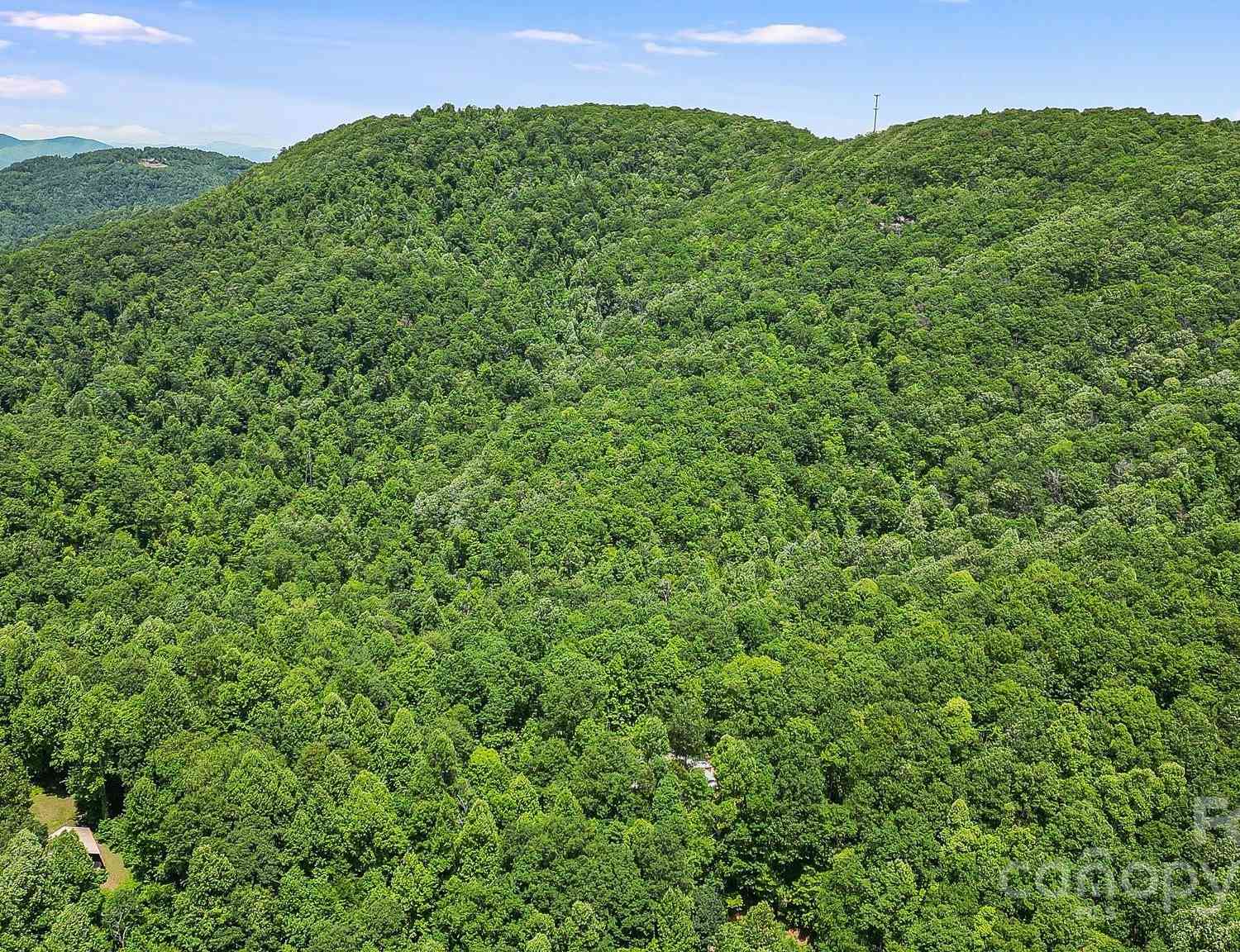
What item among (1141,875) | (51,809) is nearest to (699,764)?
(1141,875)

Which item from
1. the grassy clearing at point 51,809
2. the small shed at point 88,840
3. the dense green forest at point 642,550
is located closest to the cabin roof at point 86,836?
the small shed at point 88,840

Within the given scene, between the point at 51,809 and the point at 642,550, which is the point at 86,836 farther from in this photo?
the point at 642,550

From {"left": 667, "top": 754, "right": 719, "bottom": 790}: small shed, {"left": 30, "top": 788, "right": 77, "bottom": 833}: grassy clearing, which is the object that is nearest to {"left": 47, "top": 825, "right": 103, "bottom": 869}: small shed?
{"left": 30, "top": 788, "right": 77, "bottom": 833}: grassy clearing

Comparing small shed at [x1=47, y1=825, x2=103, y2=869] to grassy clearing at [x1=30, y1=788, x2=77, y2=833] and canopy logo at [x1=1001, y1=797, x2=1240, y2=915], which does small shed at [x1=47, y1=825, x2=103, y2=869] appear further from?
canopy logo at [x1=1001, y1=797, x2=1240, y2=915]

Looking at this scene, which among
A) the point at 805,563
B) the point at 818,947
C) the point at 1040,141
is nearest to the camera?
the point at 818,947

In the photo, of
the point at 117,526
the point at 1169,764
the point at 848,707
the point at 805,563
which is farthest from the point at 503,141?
the point at 1169,764

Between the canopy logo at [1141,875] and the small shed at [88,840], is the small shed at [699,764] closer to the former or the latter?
the canopy logo at [1141,875]

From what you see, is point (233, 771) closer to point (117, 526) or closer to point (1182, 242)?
point (117, 526)
